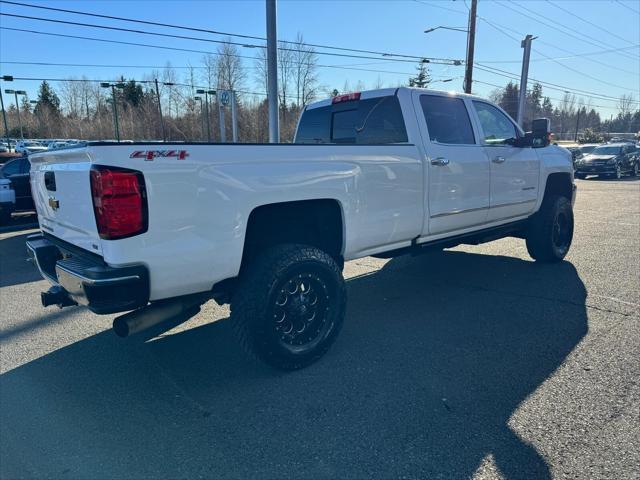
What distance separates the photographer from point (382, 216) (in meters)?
3.86

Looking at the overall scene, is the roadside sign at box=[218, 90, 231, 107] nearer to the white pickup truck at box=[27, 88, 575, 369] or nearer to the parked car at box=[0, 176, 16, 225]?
the parked car at box=[0, 176, 16, 225]

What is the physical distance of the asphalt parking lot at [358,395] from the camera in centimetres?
243

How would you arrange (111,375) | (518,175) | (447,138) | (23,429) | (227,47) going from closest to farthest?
(23,429), (111,375), (447,138), (518,175), (227,47)

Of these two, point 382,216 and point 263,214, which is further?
point 382,216

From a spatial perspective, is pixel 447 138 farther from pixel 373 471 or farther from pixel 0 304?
pixel 0 304

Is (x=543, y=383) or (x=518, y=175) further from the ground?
(x=518, y=175)

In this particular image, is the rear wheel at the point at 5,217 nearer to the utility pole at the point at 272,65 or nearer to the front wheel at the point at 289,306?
the utility pole at the point at 272,65

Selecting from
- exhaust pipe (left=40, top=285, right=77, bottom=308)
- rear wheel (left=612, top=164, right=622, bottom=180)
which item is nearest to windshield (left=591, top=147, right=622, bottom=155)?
rear wheel (left=612, top=164, right=622, bottom=180)

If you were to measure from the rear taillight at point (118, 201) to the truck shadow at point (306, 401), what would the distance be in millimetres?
1224

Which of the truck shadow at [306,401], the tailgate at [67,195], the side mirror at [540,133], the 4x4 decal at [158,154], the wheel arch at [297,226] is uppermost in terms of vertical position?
the side mirror at [540,133]

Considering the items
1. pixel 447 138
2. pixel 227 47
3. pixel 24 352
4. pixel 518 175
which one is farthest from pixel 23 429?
pixel 227 47

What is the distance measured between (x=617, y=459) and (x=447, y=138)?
3.20 m

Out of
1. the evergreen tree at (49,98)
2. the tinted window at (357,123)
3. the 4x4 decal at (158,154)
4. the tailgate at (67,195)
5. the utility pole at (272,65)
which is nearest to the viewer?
the 4x4 decal at (158,154)

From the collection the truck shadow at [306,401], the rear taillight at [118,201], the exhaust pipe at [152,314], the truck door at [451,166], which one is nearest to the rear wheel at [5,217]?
the truck shadow at [306,401]
